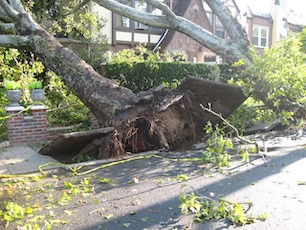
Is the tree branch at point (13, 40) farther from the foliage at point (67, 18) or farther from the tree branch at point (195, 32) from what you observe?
the foliage at point (67, 18)

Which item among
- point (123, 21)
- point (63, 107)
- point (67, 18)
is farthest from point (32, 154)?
point (123, 21)

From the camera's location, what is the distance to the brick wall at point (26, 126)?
6.71 metres

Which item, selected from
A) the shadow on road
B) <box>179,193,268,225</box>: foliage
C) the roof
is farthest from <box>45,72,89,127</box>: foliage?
the roof

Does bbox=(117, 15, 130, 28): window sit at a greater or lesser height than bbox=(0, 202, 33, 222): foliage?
greater

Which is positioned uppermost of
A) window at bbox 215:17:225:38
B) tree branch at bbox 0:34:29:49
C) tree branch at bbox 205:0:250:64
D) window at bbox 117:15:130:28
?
window at bbox 215:17:225:38

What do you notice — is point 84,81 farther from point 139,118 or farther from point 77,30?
point 77,30

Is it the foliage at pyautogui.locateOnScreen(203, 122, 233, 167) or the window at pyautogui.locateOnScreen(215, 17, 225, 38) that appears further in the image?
the window at pyautogui.locateOnScreen(215, 17, 225, 38)

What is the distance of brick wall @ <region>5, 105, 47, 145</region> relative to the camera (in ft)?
22.0

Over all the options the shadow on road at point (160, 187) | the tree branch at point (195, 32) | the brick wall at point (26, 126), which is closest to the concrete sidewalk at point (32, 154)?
the brick wall at point (26, 126)

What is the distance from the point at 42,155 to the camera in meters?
5.79

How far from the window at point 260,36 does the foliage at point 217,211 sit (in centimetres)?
2628

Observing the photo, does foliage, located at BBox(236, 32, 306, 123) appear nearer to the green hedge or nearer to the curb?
the green hedge

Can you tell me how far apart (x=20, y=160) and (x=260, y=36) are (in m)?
26.5

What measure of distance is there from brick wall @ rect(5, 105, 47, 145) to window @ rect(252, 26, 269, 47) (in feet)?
Result: 78.8
